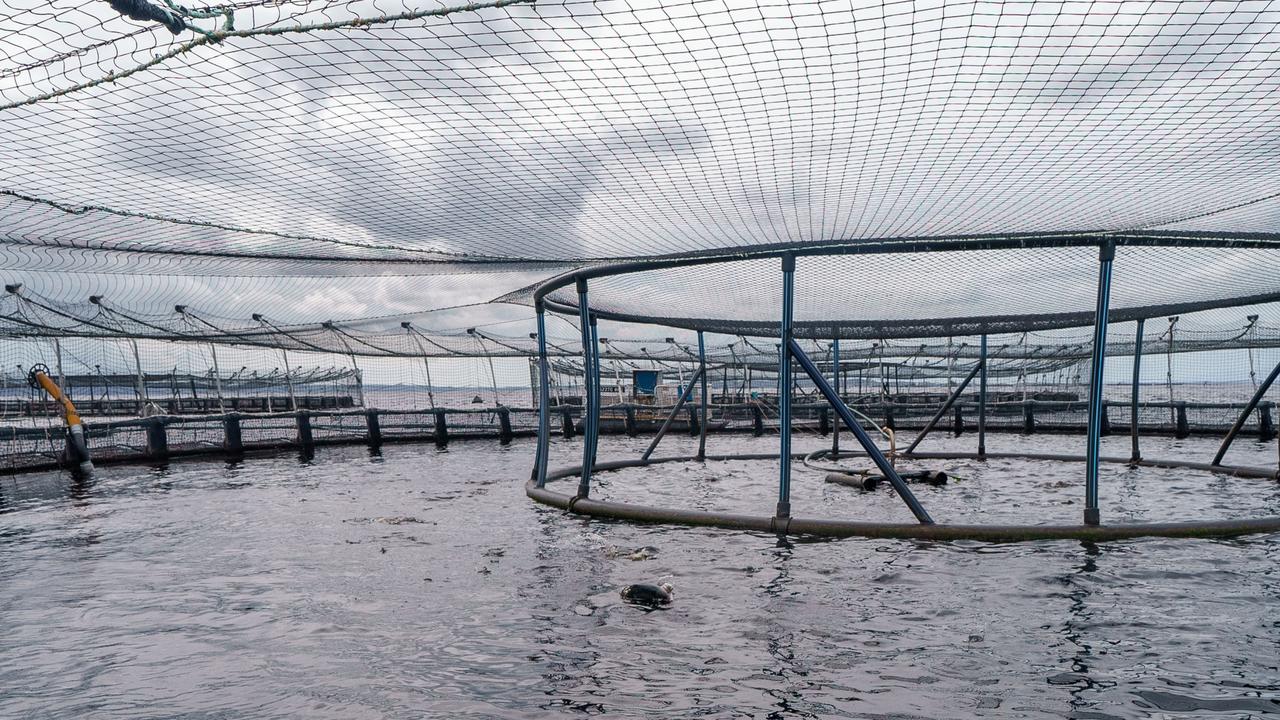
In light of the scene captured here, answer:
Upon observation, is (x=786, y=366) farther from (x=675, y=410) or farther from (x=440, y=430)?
(x=440, y=430)

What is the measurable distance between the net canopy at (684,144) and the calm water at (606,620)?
2.78 metres

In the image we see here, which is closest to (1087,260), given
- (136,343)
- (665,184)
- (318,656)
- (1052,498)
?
(1052,498)

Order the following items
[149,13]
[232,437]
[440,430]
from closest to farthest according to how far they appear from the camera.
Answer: [149,13] → [232,437] → [440,430]

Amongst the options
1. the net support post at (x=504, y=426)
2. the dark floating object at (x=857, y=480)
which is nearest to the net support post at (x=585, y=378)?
the dark floating object at (x=857, y=480)

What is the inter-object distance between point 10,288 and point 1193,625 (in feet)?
69.9

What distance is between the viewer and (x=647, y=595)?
191 inches

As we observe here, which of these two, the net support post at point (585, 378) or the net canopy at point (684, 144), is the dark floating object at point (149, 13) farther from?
the net support post at point (585, 378)

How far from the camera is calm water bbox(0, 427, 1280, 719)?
11.2ft

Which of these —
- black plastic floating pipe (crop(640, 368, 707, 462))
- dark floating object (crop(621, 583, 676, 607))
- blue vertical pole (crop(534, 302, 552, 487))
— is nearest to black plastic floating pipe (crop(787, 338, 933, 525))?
dark floating object (crop(621, 583, 676, 607))

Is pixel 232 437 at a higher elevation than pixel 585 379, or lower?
lower

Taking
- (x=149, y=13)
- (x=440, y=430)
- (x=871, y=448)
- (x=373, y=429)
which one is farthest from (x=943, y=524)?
(x=373, y=429)

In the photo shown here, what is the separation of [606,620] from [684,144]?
4402 millimetres

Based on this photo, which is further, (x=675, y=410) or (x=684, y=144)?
(x=675, y=410)

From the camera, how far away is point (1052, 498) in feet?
30.0
